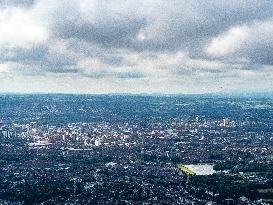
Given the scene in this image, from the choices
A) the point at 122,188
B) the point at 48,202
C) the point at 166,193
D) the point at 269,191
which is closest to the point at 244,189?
the point at 269,191

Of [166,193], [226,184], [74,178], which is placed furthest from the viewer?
[74,178]

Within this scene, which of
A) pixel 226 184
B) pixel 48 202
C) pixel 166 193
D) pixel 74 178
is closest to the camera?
pixel 48 202

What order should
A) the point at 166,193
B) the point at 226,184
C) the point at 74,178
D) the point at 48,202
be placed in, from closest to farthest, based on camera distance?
the point at 48,202 < the point at 166,193 < the point at 226,184 < the point at 74,178

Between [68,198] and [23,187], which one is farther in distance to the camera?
[23,187]

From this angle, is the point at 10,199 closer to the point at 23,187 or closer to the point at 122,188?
the point at 23,187

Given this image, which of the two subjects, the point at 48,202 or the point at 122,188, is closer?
the point at 48,202

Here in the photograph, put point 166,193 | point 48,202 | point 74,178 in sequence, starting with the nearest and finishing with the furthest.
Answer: point 48,202
point 166,193
point 74,178

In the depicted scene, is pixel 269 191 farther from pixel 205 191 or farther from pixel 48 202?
pixel 48 202

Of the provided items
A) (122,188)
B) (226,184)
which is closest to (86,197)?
(122,188)

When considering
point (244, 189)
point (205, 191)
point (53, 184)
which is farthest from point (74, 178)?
point (244, 189)
